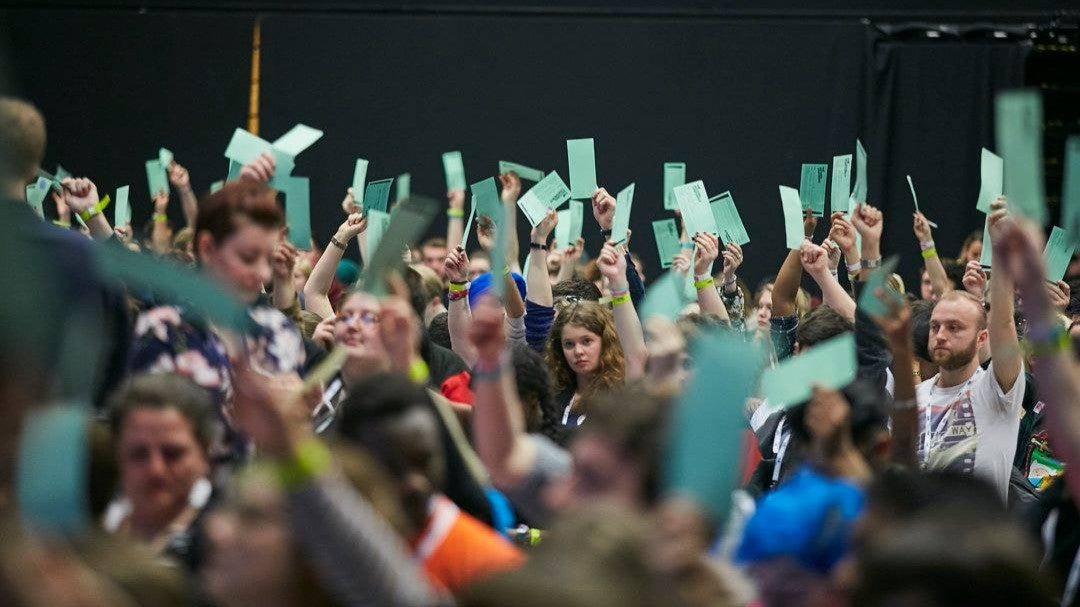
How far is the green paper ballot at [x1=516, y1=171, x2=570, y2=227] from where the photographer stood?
552cm

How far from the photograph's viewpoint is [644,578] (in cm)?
179

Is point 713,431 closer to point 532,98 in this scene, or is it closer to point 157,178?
point 157,178

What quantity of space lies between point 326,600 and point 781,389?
1.06m

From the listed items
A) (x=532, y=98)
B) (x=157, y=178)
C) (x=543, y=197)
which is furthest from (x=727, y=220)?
(x=532, y=98)

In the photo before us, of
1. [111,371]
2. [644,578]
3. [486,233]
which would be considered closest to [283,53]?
[486,233]

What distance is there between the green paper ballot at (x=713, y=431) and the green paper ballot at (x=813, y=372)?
529 mm

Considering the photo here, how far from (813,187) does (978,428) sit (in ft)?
6.68

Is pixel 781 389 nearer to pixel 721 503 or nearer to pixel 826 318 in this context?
pixel 721 503

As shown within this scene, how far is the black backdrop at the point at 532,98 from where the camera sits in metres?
9.76

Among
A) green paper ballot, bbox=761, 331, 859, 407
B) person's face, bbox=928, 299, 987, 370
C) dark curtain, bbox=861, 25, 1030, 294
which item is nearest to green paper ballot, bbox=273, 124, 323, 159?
person's face, bbox=928, 299, 987, 370

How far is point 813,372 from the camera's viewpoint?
103 inches

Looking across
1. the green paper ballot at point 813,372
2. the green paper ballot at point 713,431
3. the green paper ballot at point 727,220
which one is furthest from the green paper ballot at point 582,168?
the green paper ballot at point 713,431

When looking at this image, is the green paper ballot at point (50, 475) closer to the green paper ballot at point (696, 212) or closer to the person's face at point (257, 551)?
the person's face at point (257, 551)

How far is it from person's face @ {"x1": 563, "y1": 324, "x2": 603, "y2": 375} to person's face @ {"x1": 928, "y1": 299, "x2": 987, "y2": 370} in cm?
104
